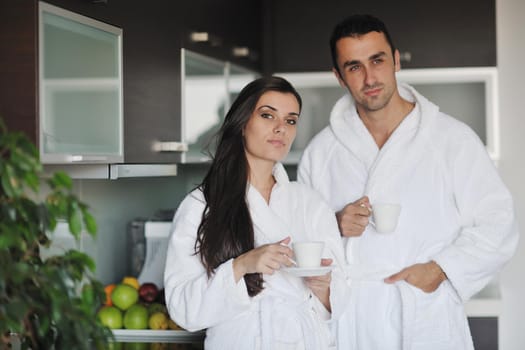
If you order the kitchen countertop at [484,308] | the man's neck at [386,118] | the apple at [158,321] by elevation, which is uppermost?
the man's neck at [386,118]

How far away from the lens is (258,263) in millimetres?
1937

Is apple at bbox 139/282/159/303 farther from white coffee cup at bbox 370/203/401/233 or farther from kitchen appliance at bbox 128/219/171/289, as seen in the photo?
white coffee cup at bbox 370/203/401/233

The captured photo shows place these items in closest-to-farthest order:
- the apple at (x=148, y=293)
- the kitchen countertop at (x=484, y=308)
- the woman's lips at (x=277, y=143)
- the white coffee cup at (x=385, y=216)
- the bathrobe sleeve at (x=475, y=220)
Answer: the woman's lips at (x=277, y=143) < the white coffee cup at (x=385, y=216) < the bathrobe sleeve at (x=475, y=220) < the apple at (x=148, y=293) < the kitchen countertop at (x=484, y=308)

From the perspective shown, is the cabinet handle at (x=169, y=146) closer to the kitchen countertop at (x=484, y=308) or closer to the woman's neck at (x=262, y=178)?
the woman's neck at (x=262, y=178)

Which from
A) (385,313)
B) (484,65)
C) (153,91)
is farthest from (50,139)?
(484,65)

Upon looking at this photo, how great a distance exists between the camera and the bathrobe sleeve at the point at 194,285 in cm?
200

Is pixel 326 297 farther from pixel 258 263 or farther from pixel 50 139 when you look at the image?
pixel 50 139

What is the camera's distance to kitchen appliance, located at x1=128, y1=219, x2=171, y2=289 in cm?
302

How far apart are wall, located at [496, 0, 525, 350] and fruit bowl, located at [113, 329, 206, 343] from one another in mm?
2070

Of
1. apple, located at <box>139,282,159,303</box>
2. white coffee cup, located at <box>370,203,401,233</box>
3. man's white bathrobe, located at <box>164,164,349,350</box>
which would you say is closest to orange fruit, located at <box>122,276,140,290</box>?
apple, located at <box>139,282,159,303</box>

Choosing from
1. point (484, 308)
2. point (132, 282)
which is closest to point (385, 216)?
point (132, 282)

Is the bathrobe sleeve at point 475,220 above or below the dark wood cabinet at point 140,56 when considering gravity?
below

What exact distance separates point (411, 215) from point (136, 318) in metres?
0.96

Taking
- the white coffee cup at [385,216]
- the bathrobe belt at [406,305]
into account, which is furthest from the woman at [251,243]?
the bathrobe belt at [406,305]
